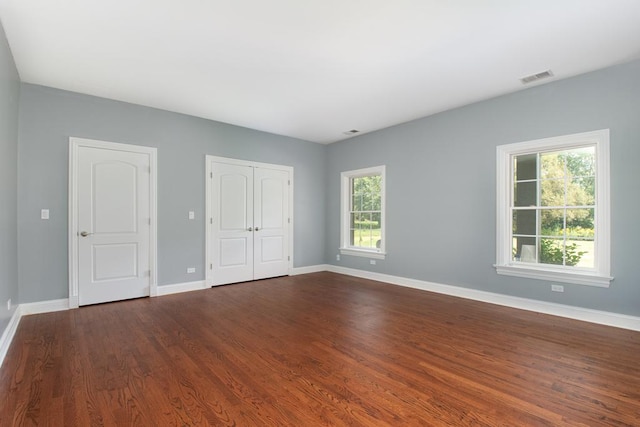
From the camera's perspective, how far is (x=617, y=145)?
324 centimetres

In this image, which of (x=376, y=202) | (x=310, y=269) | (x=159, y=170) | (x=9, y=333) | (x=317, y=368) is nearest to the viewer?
(x=317, y=368)

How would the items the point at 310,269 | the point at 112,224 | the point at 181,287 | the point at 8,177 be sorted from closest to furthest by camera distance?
the point at 8,177, the point at 112,224, the point at 181,287, the point at 310,269

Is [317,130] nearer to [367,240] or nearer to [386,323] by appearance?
[367,240]

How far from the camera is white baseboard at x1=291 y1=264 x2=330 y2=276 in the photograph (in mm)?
6231

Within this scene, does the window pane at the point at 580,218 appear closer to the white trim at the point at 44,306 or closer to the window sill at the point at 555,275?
the window sill at the point at 555,275

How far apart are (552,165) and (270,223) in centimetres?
443

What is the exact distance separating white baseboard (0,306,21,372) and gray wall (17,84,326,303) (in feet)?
1.18

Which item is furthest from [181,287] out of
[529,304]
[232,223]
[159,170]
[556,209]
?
[556,209]

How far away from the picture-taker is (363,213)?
242 inches

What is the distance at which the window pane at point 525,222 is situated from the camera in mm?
3914

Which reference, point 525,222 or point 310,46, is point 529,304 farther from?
point 310,46

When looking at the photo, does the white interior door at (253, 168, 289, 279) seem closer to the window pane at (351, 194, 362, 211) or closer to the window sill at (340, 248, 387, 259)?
the window sill at (340, 248, 387, 259)

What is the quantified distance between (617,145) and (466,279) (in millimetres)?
2287

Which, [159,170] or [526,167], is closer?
[526,167]
